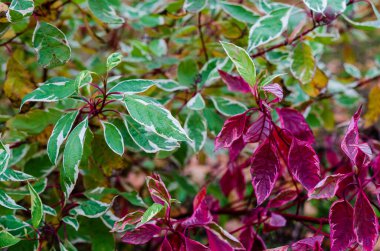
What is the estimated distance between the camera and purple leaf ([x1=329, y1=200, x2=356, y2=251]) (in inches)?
28.5

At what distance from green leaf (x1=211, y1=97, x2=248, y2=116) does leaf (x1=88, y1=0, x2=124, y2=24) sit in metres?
0.26

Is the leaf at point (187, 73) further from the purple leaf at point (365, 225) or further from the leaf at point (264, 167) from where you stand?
the purple leaf at point (365, 225)

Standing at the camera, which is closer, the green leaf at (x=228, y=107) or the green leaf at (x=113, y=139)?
the green leaf at (x=113, y=139)

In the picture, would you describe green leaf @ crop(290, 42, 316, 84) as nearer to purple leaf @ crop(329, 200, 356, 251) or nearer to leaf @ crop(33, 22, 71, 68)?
purple leaf @ crop(329, 200, 356, 251)

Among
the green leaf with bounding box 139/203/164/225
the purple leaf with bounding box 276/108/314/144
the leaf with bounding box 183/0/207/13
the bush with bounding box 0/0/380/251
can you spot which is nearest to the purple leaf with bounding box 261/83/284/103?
the bush with bounding box 0/0/380/251

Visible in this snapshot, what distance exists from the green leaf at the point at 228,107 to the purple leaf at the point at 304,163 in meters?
0.27

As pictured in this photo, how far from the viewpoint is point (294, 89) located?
1.34 meters

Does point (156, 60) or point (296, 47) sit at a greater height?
point (296, 47)

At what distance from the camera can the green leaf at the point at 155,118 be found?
0.71 m

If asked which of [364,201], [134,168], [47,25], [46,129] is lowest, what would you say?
[134,168]

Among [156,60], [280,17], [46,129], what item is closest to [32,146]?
[46,129]

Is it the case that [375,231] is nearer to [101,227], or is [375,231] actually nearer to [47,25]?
[101,227]

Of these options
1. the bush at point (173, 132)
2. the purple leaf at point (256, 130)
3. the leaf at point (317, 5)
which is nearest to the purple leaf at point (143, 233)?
the bush at point (173, 132)

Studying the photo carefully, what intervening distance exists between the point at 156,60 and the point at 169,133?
50 centimetres
